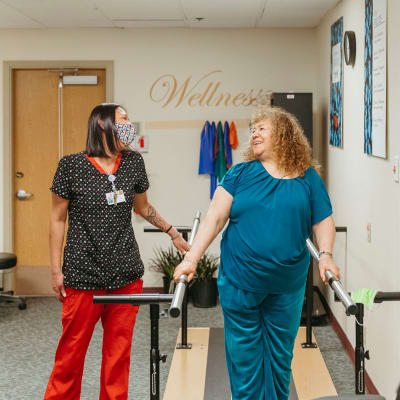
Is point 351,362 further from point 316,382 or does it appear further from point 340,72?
point 340,72

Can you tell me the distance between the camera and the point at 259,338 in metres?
2.26

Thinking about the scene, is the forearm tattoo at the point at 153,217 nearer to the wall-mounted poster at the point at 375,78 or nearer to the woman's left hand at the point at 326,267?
the woman's left hand at the point at 326,267

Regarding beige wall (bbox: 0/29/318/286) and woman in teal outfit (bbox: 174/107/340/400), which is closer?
woman in teal outfit (bbox: 174/107/340/400)

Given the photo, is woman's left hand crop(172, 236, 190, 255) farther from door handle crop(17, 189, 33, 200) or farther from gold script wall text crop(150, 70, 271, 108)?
door handle crop(17, 189, 33, 200)

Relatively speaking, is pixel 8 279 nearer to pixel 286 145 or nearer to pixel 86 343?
pixel 86 343

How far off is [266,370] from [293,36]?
386cm

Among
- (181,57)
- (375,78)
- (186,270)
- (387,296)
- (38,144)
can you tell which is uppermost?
(181,57)

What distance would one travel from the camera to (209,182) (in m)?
5.64

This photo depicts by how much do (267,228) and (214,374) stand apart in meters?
1.57

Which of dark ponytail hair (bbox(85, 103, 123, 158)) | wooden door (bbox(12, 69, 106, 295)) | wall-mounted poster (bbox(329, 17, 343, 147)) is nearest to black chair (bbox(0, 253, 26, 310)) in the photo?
wooden door (bbox(12, 69, 106, 295))

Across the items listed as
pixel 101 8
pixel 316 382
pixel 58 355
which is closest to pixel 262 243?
pixel 58 355

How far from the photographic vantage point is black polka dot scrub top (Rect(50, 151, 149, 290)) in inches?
94.0

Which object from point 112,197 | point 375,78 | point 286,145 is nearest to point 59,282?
point 112,197

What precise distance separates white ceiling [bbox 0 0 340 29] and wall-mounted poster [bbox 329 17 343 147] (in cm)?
24
